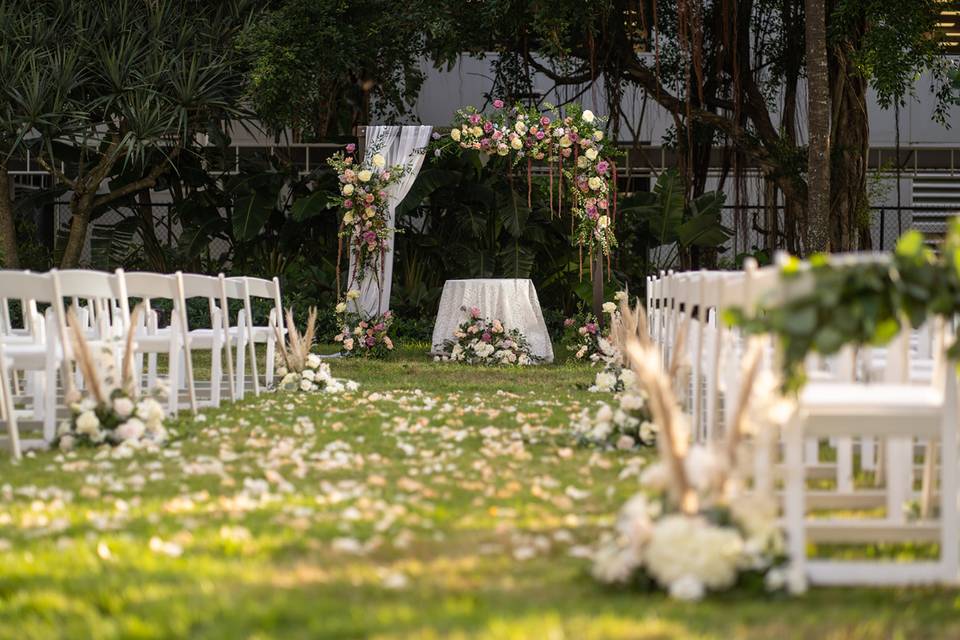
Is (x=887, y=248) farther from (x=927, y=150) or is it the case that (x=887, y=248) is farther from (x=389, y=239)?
(x=389, y=239)

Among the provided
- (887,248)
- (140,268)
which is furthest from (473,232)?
(887,248)

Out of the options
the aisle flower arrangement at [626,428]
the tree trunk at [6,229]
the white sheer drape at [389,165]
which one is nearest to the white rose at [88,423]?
the aisle flower arrangement at [626,428]

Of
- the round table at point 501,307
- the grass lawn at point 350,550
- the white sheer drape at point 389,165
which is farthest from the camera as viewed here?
the white sheer drape at point 389,165

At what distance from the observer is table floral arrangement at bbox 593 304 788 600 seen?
3.05 metres

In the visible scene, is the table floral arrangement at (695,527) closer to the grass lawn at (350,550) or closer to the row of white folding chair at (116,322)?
the grass lawn at (350,550)

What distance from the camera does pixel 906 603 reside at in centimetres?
307

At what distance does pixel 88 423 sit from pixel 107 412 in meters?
0.13

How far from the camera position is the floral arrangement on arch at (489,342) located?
12.1 metres

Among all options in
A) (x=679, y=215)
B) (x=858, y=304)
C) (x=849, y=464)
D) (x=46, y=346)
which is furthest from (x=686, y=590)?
(x=679, y=215)

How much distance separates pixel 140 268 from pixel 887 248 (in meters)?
11.0

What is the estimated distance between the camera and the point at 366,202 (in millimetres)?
12578

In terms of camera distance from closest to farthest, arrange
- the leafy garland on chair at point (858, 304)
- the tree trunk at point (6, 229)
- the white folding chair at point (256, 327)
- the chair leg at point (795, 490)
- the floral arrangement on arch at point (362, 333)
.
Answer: the leafy garland on chair at point (858, 304) → the chair leg at point (795, 490) → the white folding chair at point (256, 327) → the floral arrangement on arch at point (362, 333) → the tree trunk at point (6, 229)

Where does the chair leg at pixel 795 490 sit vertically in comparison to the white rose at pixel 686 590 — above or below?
above

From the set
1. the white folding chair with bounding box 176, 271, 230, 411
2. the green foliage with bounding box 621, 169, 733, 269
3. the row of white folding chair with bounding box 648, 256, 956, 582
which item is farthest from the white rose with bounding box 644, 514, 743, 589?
the green foliage with bounding box 621, 169, 733, 269
